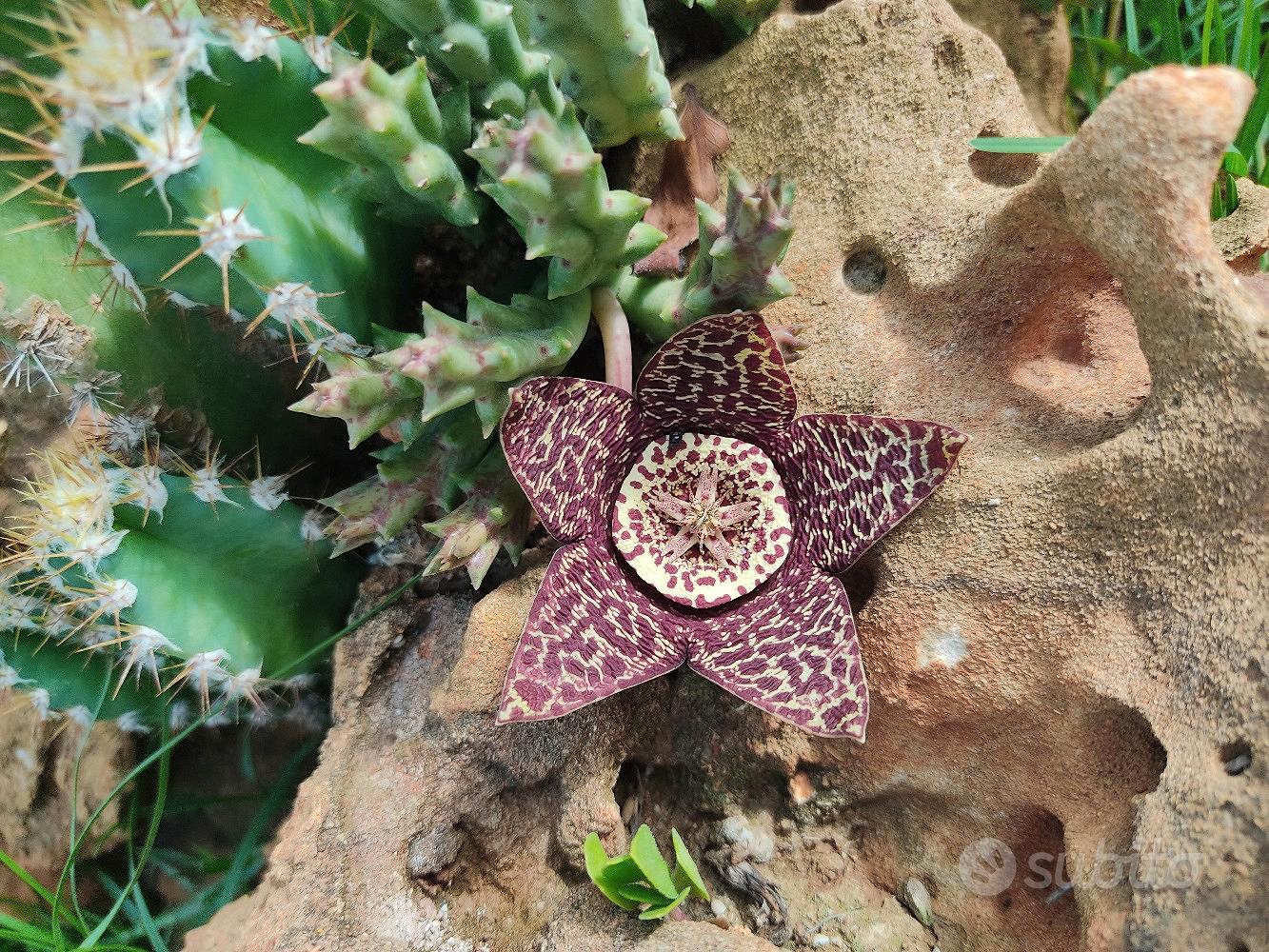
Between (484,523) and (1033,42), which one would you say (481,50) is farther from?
(1033,42)

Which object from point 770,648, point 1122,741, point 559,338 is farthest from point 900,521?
point 559,338

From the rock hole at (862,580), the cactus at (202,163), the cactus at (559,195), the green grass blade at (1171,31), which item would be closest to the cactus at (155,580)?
the cactus at (202,163)

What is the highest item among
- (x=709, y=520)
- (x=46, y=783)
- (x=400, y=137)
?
(x=400, y=137)

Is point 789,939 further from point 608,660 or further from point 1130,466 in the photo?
→ point 1130,466

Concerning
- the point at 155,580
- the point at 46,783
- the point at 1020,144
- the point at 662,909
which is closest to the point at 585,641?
the point at 662,909

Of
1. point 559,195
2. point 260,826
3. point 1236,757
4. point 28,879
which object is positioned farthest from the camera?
point 260,826

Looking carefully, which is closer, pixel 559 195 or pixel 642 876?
pixel 559 195

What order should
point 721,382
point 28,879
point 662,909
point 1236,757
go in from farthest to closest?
1. point 28,879
2. point 721,382
3. point 662,909
4. point 1236,757
